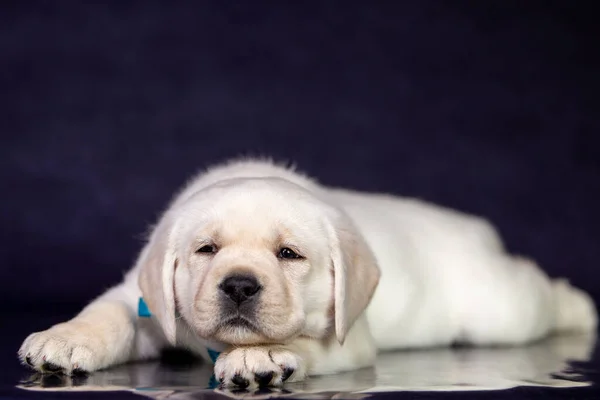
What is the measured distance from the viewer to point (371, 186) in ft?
29.5

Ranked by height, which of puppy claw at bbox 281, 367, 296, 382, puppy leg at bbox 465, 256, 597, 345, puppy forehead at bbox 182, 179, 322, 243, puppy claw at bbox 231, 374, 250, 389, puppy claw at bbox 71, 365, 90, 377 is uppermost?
puppy forehead at bbox 182, 179, 322, 243

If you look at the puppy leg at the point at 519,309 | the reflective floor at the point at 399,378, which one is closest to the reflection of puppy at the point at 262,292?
the reflective floor at the point at 399,378

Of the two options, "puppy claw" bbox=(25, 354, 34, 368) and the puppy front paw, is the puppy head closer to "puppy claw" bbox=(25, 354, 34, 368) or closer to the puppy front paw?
the puppy front paw

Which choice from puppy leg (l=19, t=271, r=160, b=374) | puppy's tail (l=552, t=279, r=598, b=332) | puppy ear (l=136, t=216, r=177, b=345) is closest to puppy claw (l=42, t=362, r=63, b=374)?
puppy leg (l=19, t=271, r=160, b=374)

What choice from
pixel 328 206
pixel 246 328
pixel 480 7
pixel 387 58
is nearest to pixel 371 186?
pixel 387 58

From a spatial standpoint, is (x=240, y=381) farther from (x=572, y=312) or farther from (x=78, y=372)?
(x=572, y=312)

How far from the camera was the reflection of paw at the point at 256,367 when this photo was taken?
15.5 feet

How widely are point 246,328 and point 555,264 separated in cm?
440

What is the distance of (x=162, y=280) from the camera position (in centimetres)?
521

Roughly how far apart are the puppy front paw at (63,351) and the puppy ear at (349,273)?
1.04 meters

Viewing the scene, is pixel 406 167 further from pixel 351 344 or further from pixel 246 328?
pixel 246 328

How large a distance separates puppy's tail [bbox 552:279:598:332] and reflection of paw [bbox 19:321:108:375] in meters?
3.04

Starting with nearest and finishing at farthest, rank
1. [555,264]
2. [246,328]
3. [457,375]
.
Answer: [246,328] → [457,375] → [555,264]

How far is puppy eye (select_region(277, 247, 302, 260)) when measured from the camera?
5.08 metres
